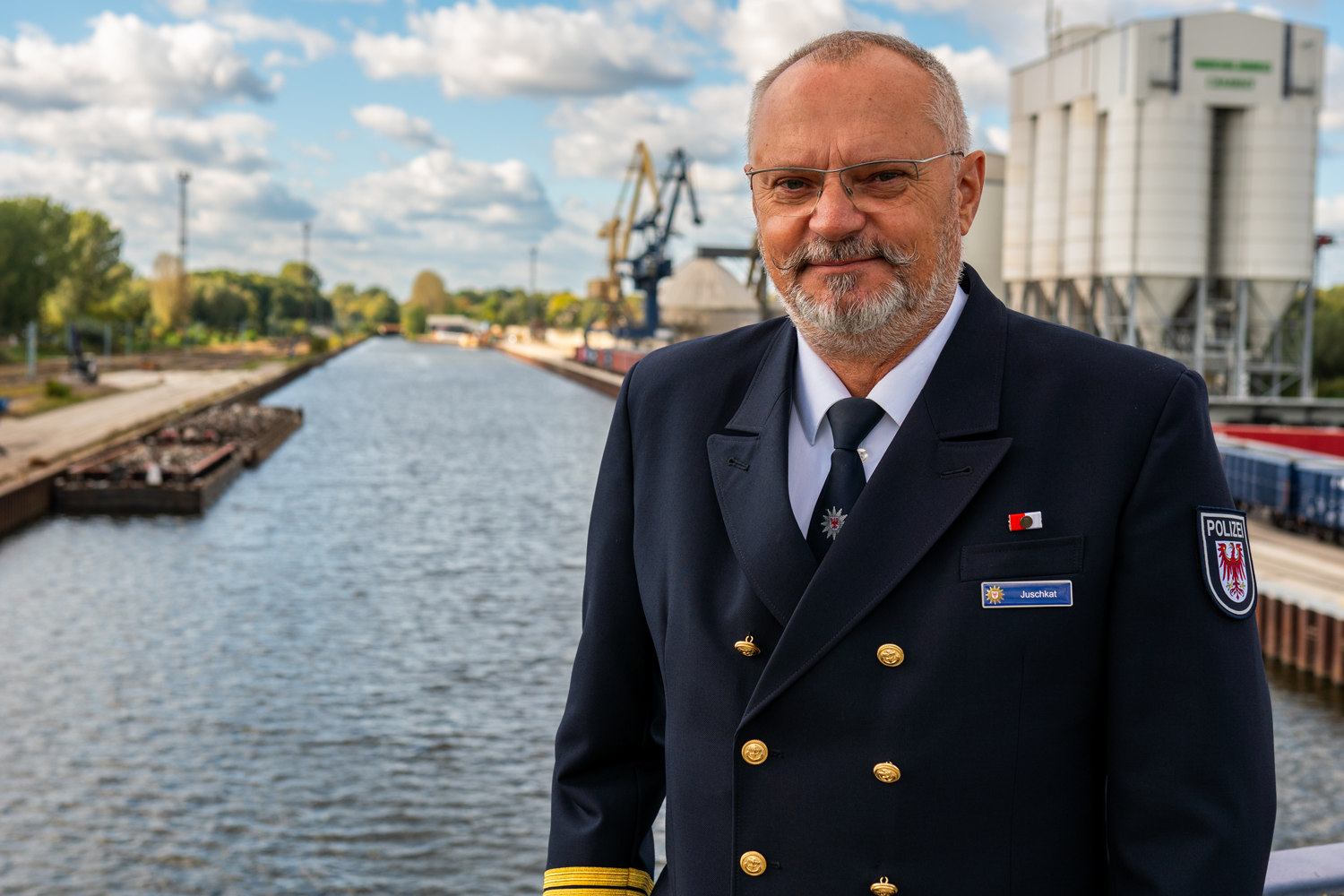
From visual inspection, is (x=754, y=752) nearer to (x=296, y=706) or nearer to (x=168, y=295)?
(x=296, y=706)

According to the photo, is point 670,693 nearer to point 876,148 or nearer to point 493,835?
point 876,148

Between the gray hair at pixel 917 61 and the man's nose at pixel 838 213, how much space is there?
181 millimetres

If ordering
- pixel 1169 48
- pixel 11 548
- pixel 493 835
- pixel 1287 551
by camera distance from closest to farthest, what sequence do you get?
pixel 493 835
pixel 1287 551
pixel 11 548
pixel 1169 48

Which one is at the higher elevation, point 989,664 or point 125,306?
point 125,306

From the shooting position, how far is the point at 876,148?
191cm

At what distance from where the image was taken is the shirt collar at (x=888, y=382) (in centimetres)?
201

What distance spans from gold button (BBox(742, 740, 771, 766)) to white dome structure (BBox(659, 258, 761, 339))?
8733cm

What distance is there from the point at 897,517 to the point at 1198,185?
47.7 meters

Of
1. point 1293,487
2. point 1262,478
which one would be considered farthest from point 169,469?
point 1293,487

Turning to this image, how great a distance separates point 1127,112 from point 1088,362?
4716cm

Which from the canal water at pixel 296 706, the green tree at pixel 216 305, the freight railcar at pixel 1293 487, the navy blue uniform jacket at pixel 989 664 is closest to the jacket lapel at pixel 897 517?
the navy blue uniform jacket at pixel 989 664

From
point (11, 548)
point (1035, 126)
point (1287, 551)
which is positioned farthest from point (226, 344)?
point (1287, 551)

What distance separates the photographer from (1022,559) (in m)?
1.88

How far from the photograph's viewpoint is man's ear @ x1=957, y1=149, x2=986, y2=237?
2.04 meters
